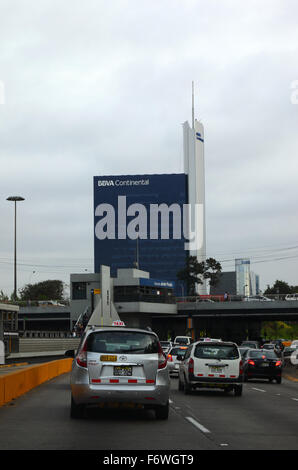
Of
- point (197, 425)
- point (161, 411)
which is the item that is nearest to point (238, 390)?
point (161, 411)

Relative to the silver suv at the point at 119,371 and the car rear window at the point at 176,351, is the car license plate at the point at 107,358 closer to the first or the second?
the silver suv at the point at 119,371

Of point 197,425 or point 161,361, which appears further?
point 161,361

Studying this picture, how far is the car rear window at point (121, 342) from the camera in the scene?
14.2 meters

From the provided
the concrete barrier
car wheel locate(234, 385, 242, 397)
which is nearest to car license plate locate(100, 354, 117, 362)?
the concrete barrier

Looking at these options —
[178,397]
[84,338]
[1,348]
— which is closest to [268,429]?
[84,338]

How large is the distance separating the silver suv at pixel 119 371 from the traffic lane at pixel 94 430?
0.43 meters

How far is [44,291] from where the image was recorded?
6811 inches

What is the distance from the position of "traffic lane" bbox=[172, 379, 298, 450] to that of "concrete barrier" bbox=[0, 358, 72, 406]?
13.9 feet

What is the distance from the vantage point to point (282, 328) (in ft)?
541

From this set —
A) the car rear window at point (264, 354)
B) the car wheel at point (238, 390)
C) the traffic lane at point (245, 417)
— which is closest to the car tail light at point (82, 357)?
the traffic lane at point (245, 417)

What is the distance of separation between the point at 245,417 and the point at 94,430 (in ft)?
14.2

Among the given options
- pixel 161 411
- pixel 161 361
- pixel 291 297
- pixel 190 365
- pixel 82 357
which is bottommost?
pixel 161 411

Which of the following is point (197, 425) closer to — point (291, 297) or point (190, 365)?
point (190, 365)
